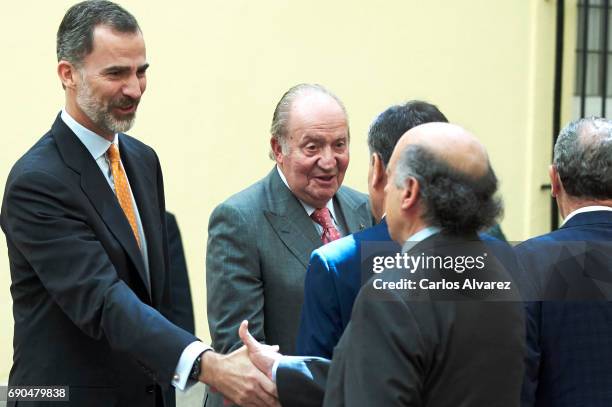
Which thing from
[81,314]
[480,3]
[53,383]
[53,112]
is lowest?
[53,383]

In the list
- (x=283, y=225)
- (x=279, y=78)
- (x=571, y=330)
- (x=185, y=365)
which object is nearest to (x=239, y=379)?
(x=185, y=365)

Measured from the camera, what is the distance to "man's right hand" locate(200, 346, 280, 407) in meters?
3.35

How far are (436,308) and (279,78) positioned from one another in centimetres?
398

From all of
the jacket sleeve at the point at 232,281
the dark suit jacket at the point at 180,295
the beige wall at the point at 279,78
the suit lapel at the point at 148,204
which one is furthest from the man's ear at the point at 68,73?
the beige wall at the point at 279,78

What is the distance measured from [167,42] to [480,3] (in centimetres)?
190

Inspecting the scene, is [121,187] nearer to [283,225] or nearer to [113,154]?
[113,154]

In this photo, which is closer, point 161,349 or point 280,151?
point 161,349

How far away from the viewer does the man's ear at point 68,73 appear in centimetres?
357

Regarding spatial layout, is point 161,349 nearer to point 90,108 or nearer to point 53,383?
point 53,383

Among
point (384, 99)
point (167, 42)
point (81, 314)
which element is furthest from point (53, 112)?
point (81, 314)

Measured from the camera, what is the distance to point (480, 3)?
261 inches

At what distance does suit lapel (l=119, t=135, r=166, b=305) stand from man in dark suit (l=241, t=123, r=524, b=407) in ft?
3.77

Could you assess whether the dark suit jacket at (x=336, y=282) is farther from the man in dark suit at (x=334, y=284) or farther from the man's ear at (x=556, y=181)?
the man's ear at (x=556, y=181)

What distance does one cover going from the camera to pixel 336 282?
295 cm
